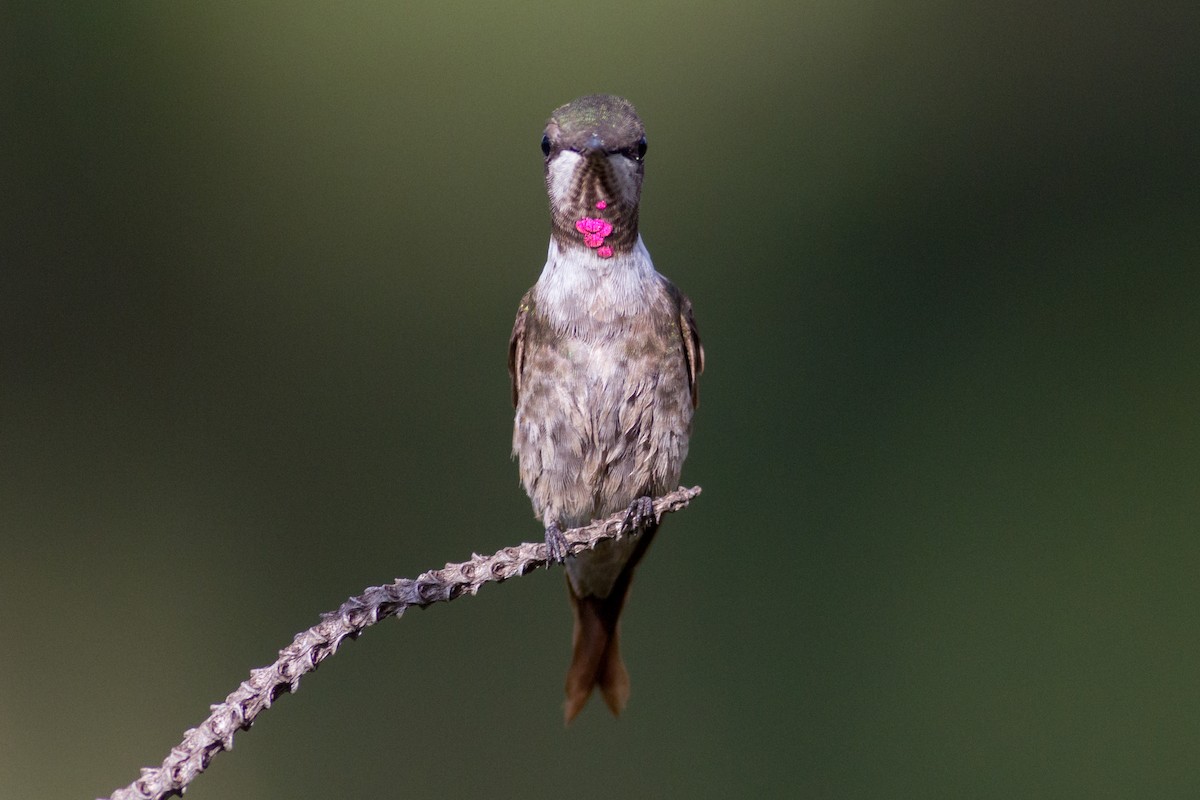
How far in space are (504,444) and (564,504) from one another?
2387mm

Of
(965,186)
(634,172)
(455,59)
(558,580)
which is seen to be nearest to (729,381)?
(558,580)

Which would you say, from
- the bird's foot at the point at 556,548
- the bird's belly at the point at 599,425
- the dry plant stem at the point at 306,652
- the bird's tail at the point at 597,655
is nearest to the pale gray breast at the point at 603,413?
the bird's belly at the point at 599,425

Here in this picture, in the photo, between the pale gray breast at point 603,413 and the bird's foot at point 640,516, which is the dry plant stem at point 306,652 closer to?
the bird's foot at point 640,516

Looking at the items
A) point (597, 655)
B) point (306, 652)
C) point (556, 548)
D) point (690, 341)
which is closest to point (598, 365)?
point (690, 341)

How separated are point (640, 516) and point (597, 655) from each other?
794 millimetres

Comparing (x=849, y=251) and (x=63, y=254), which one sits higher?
(x=63, y=254)

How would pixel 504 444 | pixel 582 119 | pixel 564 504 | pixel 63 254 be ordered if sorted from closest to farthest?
1. pixel 582 119
2. pixel 564 504
3. pixel 504 444
4. pixel 63 254

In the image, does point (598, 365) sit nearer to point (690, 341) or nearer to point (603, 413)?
point (603, 413)

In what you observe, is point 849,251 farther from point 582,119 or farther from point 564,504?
point 582,119

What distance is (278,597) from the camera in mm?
5270

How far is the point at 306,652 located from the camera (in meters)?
1.54

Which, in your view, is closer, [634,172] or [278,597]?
[634,172]

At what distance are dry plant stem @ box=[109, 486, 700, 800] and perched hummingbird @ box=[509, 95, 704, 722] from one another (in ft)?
1.82

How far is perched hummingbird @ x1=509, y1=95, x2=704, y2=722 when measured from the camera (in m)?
2.42
